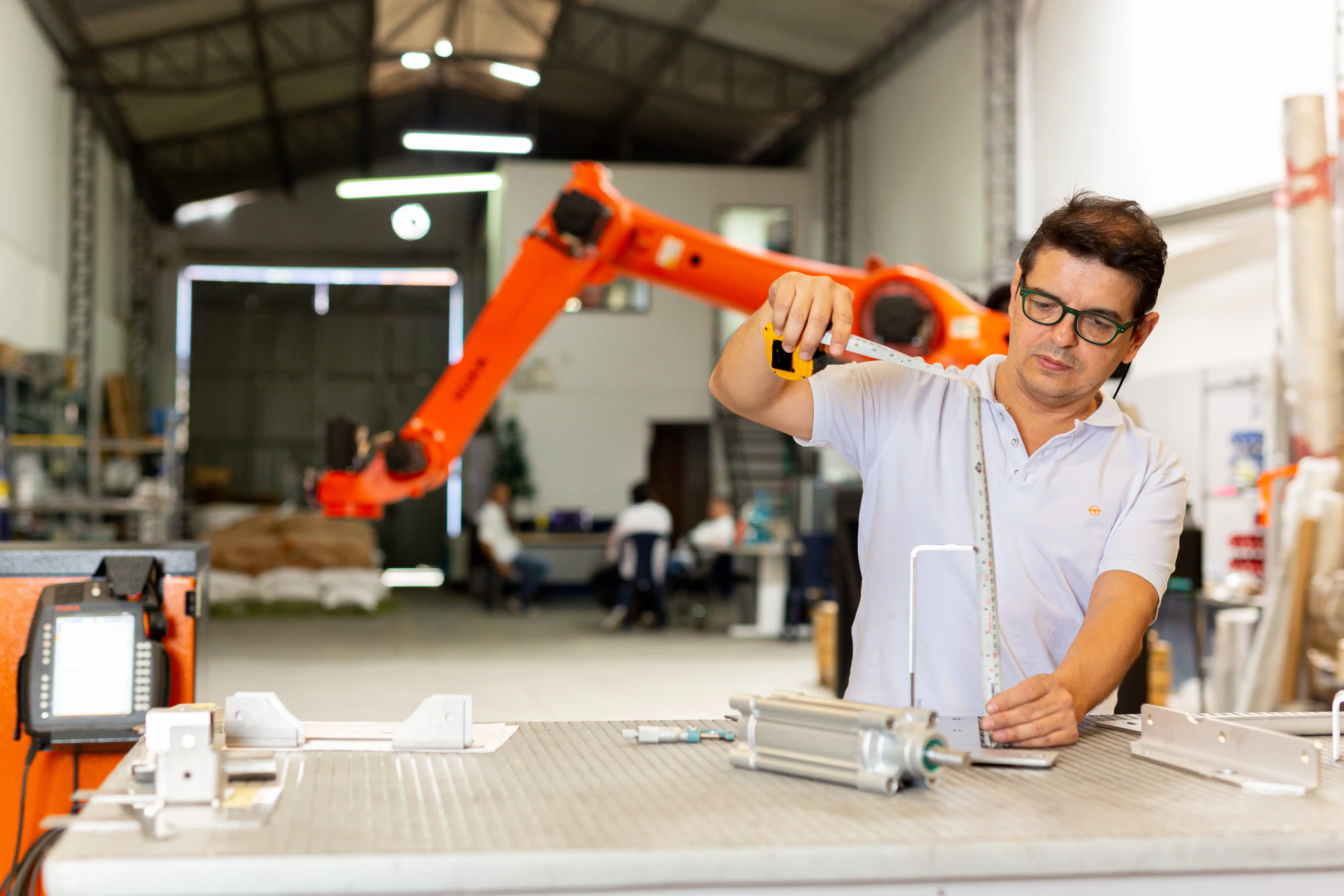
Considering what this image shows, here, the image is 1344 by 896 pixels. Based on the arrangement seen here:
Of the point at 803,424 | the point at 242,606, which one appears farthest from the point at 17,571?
the point at 242,606

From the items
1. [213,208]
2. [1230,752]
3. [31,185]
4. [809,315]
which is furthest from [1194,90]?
[213,208]

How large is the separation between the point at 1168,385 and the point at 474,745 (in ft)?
25.2

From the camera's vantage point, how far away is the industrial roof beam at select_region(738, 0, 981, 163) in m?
11.9

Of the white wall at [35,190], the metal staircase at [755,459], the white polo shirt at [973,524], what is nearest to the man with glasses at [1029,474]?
the white polo shirt at [973,524]

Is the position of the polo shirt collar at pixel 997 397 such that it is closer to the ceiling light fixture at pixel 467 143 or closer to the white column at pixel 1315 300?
the white column at pixel 1315 300

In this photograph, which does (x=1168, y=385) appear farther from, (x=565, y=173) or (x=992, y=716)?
(x=565, y=173)

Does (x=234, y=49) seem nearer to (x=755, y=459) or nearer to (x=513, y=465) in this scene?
(x=513, y=465)

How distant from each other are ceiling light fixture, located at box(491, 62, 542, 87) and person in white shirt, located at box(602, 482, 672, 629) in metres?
5.81

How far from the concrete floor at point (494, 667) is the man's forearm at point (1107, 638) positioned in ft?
12.8

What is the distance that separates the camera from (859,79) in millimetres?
14336

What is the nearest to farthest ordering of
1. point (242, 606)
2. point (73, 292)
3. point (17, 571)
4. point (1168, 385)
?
point (17, 571) → point (1168, 385) → point (242, 606) → point (73, 292)

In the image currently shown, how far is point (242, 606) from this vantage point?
12078 millimetres

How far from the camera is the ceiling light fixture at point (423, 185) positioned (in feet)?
50.6

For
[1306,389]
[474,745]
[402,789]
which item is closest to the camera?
[402,789]
